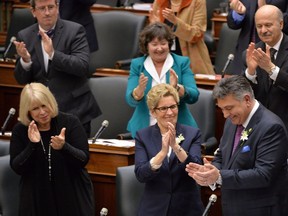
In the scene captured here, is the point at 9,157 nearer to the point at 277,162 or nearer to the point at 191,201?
the point at 191,201

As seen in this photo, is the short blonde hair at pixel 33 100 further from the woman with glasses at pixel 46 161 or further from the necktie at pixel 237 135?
the necktie at pixel 237 135

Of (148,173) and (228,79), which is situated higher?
(228,79)

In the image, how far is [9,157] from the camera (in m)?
4.83

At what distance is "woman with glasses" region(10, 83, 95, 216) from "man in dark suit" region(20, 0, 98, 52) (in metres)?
1.35

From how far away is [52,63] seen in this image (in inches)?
197

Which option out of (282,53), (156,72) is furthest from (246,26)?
(282,53)

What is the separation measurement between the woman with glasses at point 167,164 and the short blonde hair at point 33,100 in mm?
472

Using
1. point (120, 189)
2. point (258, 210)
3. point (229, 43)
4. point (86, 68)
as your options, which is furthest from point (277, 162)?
point (229, 43)

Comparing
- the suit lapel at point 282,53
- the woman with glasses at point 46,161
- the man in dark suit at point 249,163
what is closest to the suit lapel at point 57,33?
the woman with glasses at point 46,161

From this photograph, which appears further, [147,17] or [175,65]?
[147,17]

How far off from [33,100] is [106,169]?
0.66 meters

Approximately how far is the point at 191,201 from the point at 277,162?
1.86ft

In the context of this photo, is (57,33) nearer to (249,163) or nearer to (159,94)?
(159,94)

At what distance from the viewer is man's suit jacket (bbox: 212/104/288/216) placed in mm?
3863
